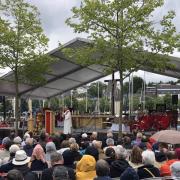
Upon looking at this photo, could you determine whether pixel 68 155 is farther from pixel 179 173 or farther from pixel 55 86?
pixel 55 86

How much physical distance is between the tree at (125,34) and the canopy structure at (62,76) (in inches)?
65.3

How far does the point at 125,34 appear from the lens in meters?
21.9

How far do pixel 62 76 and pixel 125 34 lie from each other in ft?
36.1

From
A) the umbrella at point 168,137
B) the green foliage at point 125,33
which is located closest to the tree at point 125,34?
the green foliage at point 125,33

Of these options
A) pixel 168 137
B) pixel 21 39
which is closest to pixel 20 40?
pixel 21 39

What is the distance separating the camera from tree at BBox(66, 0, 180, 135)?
71.7 feet

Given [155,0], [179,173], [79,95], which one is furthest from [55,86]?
[79,95]

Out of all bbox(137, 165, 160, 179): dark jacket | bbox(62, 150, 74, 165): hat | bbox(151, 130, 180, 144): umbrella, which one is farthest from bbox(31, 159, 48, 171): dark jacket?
bbox(151, 130, 180, 144): umbrella

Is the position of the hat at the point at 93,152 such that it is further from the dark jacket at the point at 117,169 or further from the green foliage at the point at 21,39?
the green foliage at the point at 21,39

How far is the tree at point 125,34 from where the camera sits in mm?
21844

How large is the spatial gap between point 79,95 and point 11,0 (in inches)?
2887

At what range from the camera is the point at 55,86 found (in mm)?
35156

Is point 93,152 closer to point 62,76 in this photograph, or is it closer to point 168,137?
point 168,137

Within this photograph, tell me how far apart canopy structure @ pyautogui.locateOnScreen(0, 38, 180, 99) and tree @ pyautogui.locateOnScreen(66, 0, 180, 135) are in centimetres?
166
